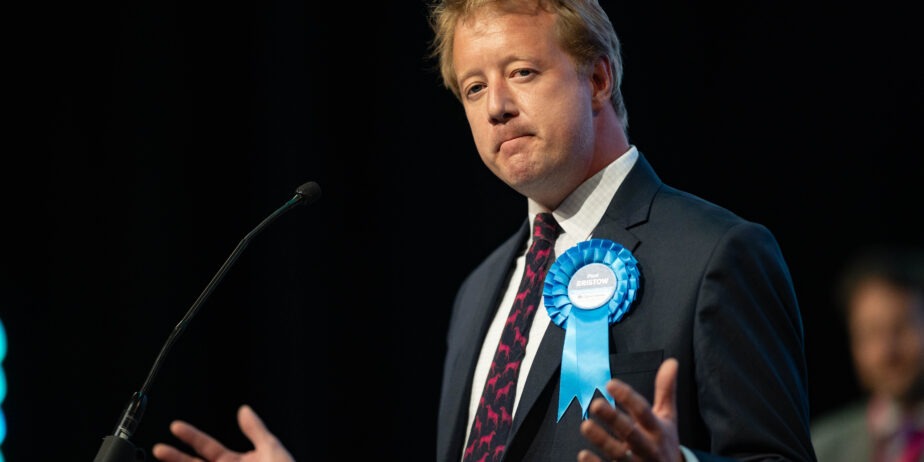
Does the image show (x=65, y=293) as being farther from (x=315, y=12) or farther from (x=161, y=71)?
(x=315, y=12)

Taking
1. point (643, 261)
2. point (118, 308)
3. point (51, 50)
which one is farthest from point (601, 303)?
point (51, 50)

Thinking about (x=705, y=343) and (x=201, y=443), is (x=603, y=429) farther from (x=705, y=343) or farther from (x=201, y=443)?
(x=201, y=443)

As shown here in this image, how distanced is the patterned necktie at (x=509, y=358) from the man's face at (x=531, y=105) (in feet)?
0.40

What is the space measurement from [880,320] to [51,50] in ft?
9.83

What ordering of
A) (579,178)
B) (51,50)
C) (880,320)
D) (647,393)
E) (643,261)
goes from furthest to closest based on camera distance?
(51,50) < (880,320) < (579,178) < (643,261) < (647,393)

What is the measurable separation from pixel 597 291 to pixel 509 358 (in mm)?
243

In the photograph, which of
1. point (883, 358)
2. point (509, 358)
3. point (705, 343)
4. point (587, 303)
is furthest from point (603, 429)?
point (883, 358)

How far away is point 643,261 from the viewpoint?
6.34ft

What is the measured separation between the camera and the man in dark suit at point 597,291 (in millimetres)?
1749

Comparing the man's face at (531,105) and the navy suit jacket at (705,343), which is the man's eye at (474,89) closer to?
the man's face at (531,105)

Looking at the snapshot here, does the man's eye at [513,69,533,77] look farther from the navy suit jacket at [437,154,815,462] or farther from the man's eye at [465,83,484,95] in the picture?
the navy suit jacket at [437,154,815,462]

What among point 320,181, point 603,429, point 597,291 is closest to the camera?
point 603,429

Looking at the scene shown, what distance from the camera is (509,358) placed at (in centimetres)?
204

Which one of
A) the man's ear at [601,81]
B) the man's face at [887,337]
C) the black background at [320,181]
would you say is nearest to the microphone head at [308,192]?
the man's ear at [601,81]
